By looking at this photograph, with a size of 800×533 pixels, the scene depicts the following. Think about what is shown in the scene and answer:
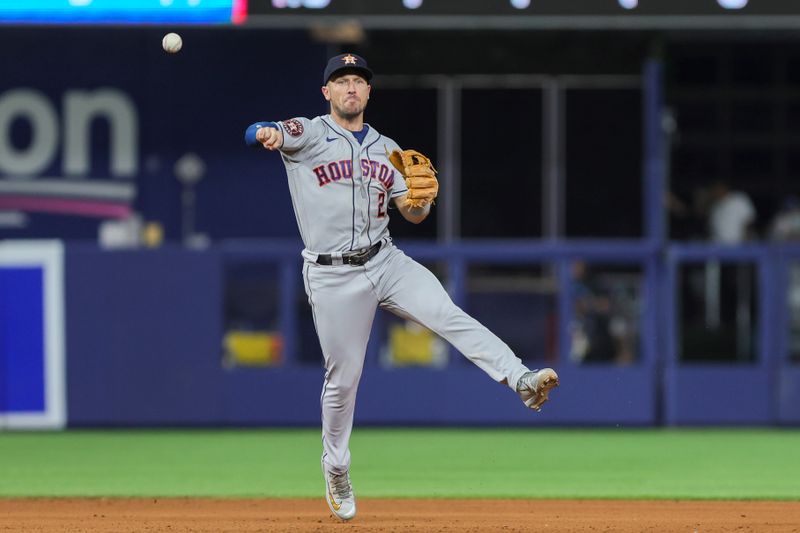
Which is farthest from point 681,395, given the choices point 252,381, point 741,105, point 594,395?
point 741,105

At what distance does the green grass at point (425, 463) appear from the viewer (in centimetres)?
937

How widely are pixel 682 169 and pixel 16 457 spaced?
864 cm

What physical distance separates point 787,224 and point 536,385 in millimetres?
9113

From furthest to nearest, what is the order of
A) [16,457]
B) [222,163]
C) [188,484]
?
[222,163] → [16,457] → [188,484]

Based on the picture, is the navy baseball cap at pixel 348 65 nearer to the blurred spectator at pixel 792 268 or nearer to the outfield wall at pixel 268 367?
the outfield wall at pixel 268 367

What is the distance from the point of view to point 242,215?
15.1 meters

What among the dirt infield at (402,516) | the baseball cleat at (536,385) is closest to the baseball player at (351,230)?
the baseball cleat at (536,385)

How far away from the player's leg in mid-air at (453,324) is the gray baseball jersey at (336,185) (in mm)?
207

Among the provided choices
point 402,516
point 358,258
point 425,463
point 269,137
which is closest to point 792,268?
point 425,463

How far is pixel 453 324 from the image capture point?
7.04 metres

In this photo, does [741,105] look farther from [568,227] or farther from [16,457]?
[16,457]

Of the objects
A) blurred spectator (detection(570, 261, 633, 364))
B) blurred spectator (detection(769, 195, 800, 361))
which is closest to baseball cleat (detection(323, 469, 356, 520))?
blurred spectator (detection(570, 261, 633, 364))

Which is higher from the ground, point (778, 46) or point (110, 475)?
point (778, 46)

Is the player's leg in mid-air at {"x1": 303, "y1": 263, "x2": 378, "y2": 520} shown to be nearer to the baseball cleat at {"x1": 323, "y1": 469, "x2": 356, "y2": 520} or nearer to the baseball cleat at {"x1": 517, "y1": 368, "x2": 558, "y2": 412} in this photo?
the baseball cleat at {"x1": 323, "y1": 469, "x2": 356, "y2": 520}
